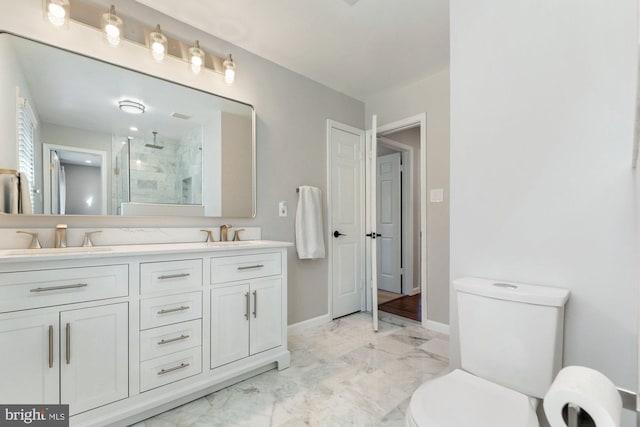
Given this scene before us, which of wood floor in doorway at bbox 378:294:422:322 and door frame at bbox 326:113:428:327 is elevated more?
door frame at bbox 326:113:428:327

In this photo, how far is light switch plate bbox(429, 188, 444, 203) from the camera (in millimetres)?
2816

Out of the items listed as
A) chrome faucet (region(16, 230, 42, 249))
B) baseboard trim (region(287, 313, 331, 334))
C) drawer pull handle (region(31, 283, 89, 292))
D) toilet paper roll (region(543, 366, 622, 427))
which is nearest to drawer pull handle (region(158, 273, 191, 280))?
drawer pull handle (region(31, 283, 89, 292))

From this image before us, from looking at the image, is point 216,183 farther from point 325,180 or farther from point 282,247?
point 325,180

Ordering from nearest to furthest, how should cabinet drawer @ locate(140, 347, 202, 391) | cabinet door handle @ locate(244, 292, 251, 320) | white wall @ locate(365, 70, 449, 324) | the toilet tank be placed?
the toilet tank, cabinet drawer @ locate(140, 347, 202, 391), cabinet door handle @ locate(244, 292, 251, 320), white wall @ locate(365, 70, 449, 324)

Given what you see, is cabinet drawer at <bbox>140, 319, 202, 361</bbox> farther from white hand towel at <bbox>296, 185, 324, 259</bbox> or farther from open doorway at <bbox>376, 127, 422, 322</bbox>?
open doorway at <bbox>376, 127, 422, 322</bbox>

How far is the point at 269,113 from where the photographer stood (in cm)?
261

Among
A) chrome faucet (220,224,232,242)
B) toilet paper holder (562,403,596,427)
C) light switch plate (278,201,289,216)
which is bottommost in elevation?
toilet paper holder (562,403,596,427)

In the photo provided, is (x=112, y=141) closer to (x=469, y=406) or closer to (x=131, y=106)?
(x=131, y=106)

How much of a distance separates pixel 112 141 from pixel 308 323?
2160 mm

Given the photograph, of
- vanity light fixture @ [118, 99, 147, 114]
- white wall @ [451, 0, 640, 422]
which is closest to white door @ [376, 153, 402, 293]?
white wall @ [451, 0, 640, 422]

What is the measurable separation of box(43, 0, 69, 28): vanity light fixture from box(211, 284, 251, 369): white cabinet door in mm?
1706

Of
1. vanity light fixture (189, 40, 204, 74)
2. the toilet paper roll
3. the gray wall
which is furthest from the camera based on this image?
vanity light fixture (189, 40, 204, 74)

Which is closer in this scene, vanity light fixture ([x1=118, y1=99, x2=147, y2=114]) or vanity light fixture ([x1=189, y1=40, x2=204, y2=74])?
vanity light fixture ([x1=118, y1=99, x2=147, y2=114])

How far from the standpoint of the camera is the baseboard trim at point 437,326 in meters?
2.73
